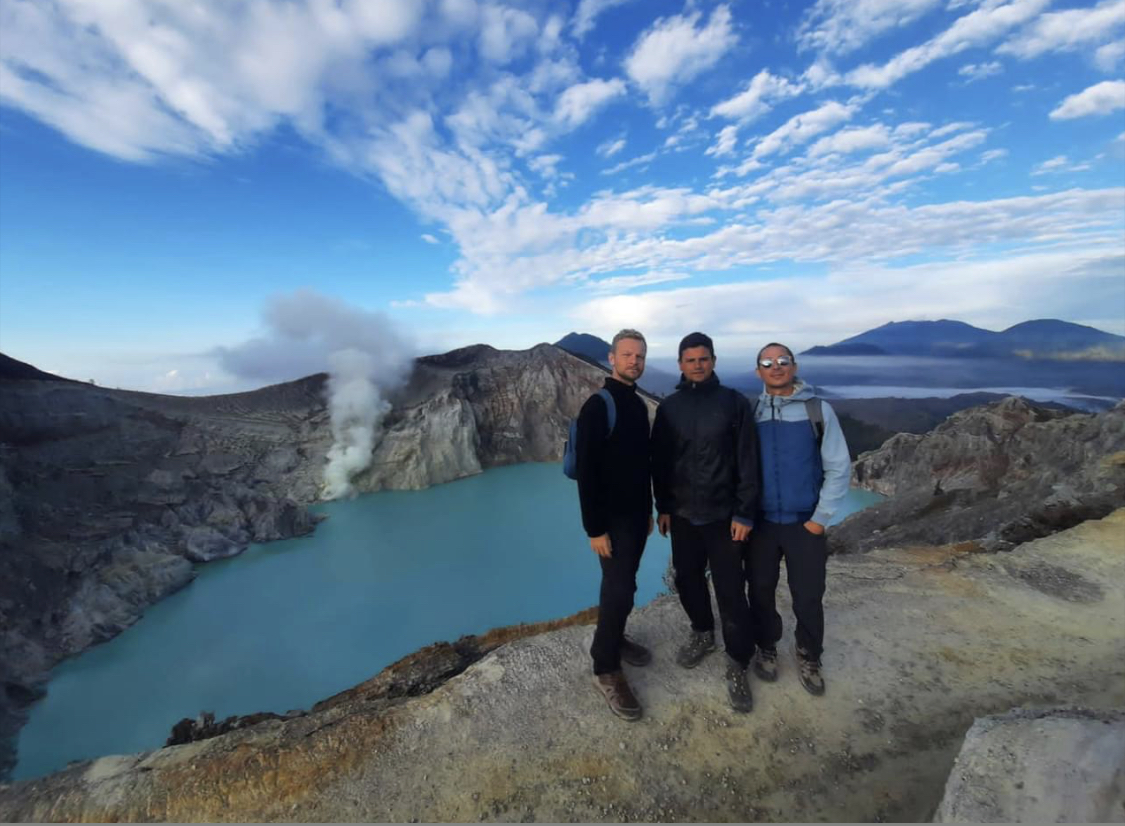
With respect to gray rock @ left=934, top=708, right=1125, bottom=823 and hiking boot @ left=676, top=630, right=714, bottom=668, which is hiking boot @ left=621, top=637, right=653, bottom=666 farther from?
gray rock @ left=934, top=708, right=1125, bottom=823

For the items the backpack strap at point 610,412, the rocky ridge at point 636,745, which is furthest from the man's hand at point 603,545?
the rocky ridge at point 636,745

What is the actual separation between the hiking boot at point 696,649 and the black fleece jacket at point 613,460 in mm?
1634

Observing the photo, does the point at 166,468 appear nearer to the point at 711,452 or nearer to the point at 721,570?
the point at 721,570

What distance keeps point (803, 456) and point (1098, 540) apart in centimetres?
864

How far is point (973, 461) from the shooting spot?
1139 inches

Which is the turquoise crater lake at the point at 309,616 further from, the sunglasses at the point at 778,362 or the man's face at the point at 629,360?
the sunglasses at the point at 778,362

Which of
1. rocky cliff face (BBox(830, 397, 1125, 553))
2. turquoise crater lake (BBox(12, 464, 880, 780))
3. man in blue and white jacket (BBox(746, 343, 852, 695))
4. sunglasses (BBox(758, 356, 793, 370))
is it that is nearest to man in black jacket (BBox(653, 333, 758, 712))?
man in blue and white jacket (BBox(746, 343, 852, 695))

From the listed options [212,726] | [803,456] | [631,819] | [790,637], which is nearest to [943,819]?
[631,819]

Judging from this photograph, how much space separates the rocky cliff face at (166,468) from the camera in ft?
57.3

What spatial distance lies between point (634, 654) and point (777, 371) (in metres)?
3.01

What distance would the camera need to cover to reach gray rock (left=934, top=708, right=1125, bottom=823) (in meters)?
2.33

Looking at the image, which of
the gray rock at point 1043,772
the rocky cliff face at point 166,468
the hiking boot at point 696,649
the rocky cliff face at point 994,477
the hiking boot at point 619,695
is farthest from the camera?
the rocky cliff face at point 166,468

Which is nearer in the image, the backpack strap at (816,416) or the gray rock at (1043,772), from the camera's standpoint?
the gray rock at (1043,772)

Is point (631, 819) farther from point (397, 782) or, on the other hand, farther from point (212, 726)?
point (212, 726)
